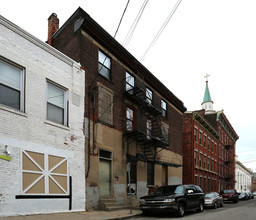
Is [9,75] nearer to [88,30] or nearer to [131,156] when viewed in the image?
Result: [88,30]

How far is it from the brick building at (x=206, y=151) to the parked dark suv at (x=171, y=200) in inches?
651

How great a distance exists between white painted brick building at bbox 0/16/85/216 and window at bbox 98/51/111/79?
9.43 ft

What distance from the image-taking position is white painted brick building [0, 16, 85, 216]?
9758 millimetres

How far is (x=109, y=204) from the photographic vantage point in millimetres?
14320

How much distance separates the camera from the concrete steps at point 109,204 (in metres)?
13.9

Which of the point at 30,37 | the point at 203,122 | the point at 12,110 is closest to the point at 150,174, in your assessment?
the point at 12,110

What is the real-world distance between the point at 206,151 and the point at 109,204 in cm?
2542

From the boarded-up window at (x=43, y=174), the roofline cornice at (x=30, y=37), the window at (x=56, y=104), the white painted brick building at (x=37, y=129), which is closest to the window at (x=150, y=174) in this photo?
the white painted brick building at (x=37, y=129)

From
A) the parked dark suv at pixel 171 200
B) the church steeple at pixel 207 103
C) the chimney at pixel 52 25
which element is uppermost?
the church steeple at pixel 207 103

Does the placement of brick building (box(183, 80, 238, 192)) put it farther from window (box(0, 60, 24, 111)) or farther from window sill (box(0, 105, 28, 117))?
window (box(0, 60, 24, 111))

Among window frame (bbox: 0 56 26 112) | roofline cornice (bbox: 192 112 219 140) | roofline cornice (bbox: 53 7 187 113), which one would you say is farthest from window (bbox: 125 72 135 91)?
roofline cornice (bbox: 192 112 219 140)

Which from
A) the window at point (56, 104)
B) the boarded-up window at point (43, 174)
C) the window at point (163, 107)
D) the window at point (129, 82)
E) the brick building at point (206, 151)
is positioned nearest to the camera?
the boarded-up window at point (43, 174)

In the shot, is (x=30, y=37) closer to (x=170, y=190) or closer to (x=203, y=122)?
(x=170, y=190)

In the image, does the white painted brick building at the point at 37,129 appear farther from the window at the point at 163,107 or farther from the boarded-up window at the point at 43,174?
the window at the point at 163,107
